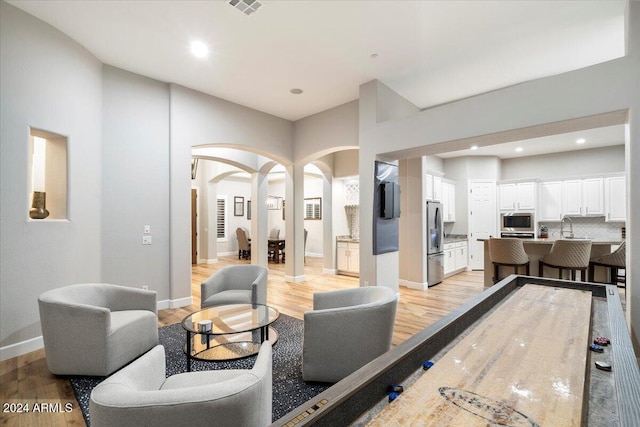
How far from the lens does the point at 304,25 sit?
10.7 feet

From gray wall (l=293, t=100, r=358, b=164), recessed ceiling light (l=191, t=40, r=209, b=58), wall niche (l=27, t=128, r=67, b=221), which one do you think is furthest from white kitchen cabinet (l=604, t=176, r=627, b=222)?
wall niche (l=27, t=128, r=67, b=221)

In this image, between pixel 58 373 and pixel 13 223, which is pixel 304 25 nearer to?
pixel 13 223

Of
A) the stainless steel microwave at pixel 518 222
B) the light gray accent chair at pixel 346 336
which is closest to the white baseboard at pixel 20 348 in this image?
the light gray accent chair at pixel 346 336

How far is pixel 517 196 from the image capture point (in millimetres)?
7988

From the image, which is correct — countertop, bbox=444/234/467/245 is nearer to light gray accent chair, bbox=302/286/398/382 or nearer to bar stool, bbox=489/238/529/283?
bar stool, bbox=489/238/529/283

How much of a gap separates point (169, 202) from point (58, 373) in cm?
252

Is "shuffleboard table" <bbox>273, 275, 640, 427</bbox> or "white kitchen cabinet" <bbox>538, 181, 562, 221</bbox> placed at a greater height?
"white kitchen cabinet" <bbox>538, 181, 562, 221</bbox>

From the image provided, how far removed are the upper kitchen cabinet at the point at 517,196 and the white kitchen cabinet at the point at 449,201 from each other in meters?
1.16

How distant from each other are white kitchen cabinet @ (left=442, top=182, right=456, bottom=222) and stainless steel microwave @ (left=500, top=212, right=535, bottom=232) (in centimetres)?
123

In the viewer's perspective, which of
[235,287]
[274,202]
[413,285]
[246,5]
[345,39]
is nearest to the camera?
[246,5]

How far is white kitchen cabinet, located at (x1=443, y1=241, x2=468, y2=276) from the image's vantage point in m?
7.03

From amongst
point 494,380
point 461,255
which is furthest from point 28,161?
point 461,255

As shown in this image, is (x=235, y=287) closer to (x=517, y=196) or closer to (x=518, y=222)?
(x=518, y=222)

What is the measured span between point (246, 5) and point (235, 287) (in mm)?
3229
